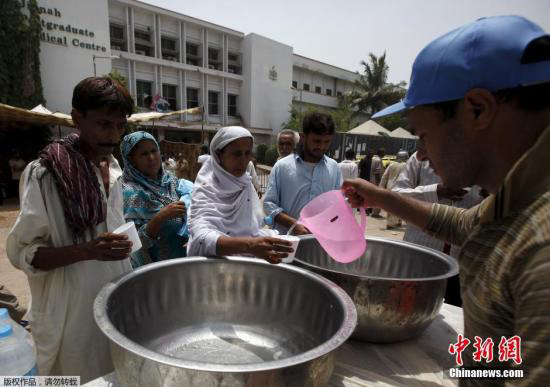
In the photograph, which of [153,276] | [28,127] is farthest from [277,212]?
[28,127]

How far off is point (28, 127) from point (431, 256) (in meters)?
12.4

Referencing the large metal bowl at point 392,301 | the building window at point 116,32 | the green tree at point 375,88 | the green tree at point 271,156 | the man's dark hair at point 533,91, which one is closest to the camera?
the man's dark hair at point 533,91

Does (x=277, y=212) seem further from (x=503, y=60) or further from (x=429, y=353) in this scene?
(x=503, y=60)

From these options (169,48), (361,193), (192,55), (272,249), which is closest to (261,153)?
(192,55)

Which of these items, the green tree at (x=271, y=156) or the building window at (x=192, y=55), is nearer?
the green tree at (x=271, y=156)

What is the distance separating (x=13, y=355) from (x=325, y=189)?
1.97m

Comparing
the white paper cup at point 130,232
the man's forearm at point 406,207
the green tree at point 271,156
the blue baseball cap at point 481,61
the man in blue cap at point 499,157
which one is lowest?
the green tree at point 271,156

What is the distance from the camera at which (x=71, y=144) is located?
4.27 ft

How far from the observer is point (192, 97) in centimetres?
2048

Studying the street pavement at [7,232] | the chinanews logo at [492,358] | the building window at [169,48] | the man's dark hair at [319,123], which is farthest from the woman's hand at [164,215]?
the building window at [169,48]

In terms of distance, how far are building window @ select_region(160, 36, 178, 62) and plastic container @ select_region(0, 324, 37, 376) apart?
69.5 ft

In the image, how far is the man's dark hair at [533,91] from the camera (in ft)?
2.03

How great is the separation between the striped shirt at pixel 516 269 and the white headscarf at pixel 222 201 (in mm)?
1095

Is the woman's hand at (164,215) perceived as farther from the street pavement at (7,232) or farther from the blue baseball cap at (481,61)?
the street pavement at (7,232)
